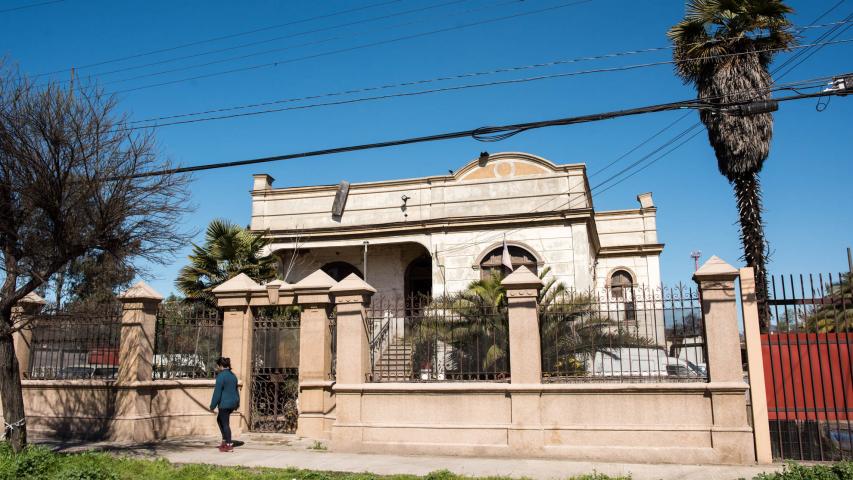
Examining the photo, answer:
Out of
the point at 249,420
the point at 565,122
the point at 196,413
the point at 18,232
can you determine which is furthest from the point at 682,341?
the point at 18,232

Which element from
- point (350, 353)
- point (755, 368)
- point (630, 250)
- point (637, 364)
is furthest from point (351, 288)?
point (630, 250)

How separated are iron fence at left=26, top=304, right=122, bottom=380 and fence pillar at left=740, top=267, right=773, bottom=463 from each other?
443 inches

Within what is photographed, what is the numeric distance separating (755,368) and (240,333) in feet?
31.0

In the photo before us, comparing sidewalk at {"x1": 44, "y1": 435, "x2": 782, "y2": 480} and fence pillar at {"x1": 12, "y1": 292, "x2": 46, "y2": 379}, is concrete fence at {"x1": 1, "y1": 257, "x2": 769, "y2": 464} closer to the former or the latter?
fence pillar at {"x1": 12, "y1": 292, "x2": 46, "y2": 379}

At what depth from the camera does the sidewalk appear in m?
8.92

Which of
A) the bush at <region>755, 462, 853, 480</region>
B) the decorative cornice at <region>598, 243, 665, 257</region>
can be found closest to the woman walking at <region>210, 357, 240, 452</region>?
the bush at <region>755, 462, 853, 480</region>

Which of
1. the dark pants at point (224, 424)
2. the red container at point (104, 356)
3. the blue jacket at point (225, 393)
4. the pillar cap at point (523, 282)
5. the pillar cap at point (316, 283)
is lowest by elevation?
the dark pants at point (224, 424)

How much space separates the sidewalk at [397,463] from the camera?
8922mm

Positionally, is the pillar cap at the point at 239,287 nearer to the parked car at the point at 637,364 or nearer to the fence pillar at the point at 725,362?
the parked car at the point at 637,364

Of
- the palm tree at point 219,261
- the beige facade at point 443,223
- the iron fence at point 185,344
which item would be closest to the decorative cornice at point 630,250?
the beige facade at point 443,223

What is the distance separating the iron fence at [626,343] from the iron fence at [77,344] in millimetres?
8389

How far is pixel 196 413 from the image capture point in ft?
42.8

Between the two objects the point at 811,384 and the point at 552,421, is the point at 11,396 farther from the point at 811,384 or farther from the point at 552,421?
the point at 811,384

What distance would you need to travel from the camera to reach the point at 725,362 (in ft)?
32.0
